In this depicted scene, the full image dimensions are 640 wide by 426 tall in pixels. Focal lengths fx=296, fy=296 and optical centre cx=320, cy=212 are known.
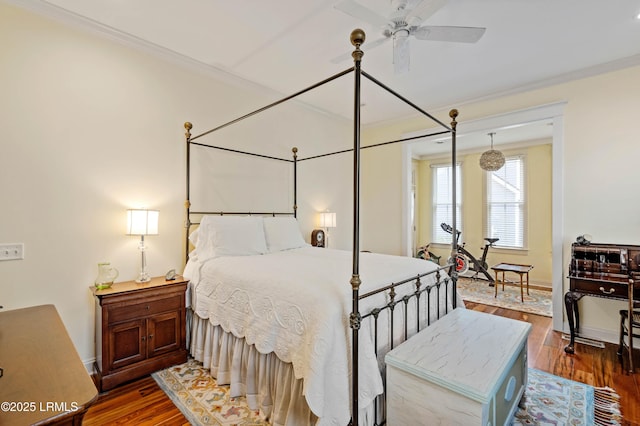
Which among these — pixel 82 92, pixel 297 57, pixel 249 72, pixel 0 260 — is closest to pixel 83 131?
pixel 82 92

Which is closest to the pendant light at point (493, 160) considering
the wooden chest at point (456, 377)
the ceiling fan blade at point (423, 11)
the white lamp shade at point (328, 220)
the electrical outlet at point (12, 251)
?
the white lamp shade at point (328, 220)

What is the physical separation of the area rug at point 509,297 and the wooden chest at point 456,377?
2689 millimetres

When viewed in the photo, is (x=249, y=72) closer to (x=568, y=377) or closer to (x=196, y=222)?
(x=196, y=222)

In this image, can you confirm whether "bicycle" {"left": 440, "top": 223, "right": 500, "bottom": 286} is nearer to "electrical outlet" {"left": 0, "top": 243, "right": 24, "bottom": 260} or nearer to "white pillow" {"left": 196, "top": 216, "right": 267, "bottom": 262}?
"white pillow" {"left": 196, "top": 216, "right": 267, "bottom": 262}

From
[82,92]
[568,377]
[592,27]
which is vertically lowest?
[568,377]

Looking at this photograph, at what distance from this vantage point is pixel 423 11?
2.00 meters

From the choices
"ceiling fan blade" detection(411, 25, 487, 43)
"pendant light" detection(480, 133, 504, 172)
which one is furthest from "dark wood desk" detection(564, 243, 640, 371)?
"ceiling fan blade" detection(411, 25, 487, 43)

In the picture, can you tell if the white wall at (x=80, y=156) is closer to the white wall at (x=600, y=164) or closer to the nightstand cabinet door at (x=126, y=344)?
the nightstand cabinet door at (x=126, y=344)

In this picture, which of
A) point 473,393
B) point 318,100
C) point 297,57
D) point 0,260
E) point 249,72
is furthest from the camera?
point 318,100

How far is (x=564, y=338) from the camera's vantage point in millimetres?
3217

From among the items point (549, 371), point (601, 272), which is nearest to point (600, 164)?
point (601, 272)

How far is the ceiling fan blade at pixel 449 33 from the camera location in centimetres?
208

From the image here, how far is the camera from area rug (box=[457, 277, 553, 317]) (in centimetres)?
425

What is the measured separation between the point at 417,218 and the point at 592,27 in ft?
16.7
